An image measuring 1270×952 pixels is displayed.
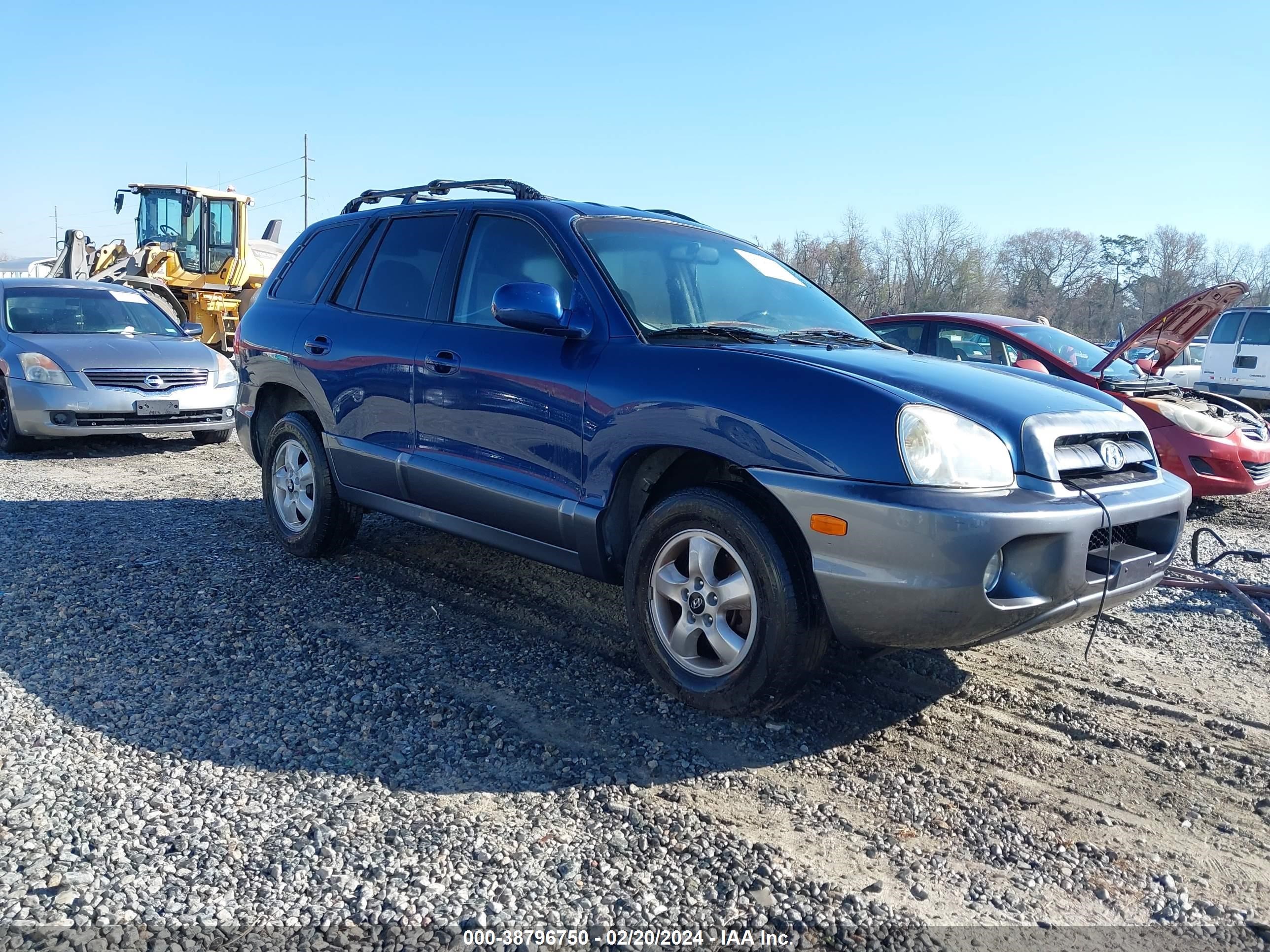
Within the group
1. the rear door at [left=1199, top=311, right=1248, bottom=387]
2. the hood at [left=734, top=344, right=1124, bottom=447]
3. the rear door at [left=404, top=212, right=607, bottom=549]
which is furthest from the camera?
the rear door at [left=1199, top=311, right=1248, bottom=387]

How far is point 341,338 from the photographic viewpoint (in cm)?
502

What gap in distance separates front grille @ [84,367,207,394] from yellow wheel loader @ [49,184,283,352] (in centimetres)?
1157

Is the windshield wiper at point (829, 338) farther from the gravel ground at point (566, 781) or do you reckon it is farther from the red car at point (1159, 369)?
the red car at point (1159, 369)

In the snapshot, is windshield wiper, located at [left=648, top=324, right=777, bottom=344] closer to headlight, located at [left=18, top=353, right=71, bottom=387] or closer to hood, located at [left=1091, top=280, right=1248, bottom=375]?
hood, located at [left=1091, top=280, right=1248, bottom=375]

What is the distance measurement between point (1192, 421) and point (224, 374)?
855 centimetres

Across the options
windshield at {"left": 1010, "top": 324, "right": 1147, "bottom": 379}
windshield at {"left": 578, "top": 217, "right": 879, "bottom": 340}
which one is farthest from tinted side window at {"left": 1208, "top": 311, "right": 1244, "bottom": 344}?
windshield at {"left": 578, "top": 217, "right": 879, "bottom": 340}

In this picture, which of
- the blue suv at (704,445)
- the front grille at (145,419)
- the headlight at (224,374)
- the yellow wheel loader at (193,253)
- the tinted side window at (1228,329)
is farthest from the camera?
the yellow wheel loader at (193,253)

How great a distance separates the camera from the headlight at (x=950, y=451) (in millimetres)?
2975

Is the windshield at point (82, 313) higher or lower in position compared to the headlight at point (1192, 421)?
higher

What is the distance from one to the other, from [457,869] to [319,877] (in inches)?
13.3

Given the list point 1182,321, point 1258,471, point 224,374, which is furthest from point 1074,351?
point 224,374

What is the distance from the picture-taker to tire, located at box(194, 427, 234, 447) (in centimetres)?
984

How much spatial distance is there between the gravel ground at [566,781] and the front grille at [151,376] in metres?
4.69

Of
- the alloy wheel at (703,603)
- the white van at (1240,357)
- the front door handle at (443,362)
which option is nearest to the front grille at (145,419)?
the front door handle at (443,362)
